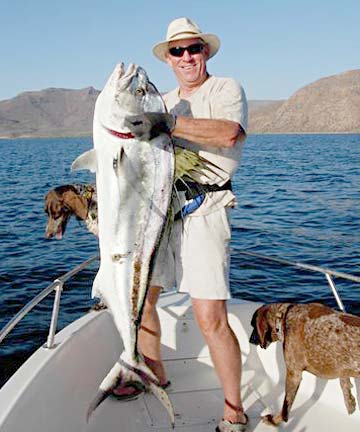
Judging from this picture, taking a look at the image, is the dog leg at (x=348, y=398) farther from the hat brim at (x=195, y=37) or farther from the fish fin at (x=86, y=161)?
the hat brim at (x=195, y=37)

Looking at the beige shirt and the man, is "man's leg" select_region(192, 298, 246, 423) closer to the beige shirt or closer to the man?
the man

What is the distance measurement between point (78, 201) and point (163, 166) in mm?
3431

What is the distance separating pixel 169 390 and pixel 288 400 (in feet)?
3.56

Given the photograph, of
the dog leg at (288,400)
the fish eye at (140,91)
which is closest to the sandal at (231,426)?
the dog leg at (288,400)

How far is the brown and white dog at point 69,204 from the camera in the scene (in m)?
6.26

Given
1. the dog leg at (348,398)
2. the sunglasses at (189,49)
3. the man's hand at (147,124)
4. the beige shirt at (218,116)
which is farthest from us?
the dog leg at (348,398)

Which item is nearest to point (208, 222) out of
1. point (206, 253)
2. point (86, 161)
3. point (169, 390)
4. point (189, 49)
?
point (206, 253)

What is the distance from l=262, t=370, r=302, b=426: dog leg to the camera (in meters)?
4.18

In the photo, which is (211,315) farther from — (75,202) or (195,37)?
(75,202)

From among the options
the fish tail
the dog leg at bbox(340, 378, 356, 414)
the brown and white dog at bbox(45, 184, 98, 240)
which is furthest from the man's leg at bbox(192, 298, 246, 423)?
the brown and white dog at bbox(45, 184, 98, 240)

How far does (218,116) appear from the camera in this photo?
3.61 meters

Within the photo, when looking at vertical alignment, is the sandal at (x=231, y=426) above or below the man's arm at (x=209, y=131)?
below

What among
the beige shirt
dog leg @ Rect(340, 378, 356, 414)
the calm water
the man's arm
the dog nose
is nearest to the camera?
the man's arm

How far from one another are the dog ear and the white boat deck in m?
1.66
